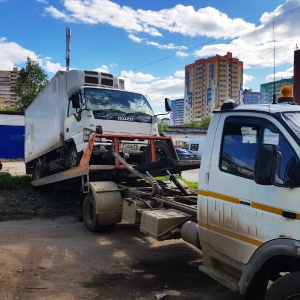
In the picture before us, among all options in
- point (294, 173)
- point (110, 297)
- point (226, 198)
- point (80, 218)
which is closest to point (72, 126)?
point (80, 218)

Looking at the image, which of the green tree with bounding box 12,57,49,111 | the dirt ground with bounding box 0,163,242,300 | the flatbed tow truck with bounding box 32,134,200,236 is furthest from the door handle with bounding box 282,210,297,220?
the green tree with bounding box 12,57,49,111

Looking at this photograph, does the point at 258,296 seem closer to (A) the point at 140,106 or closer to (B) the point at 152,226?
(B) the point at 152,226

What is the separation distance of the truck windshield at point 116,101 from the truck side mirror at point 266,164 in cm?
613

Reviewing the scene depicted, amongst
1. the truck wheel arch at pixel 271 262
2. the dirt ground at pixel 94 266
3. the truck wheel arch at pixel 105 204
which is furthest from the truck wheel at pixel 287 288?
the truck wheel arch at pixel 105 204

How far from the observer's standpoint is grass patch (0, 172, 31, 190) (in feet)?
39.4

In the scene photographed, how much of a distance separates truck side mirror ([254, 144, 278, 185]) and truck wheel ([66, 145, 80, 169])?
20.7 feet

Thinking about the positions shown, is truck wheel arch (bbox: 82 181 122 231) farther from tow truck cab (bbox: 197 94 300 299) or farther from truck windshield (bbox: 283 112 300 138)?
truck windshield (bbox: 283 112 300 138)

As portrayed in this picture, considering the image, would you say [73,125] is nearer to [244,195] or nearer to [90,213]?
[90,213]

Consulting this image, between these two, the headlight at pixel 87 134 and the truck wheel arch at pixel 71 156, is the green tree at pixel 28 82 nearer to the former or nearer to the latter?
the truck wheel arch at pixel 71 156

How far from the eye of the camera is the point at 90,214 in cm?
739

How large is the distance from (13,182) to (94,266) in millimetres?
8358

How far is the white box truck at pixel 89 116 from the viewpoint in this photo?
840 centimetres

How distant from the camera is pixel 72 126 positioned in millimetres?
9211

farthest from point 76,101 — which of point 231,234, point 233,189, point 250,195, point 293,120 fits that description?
point 293,120
